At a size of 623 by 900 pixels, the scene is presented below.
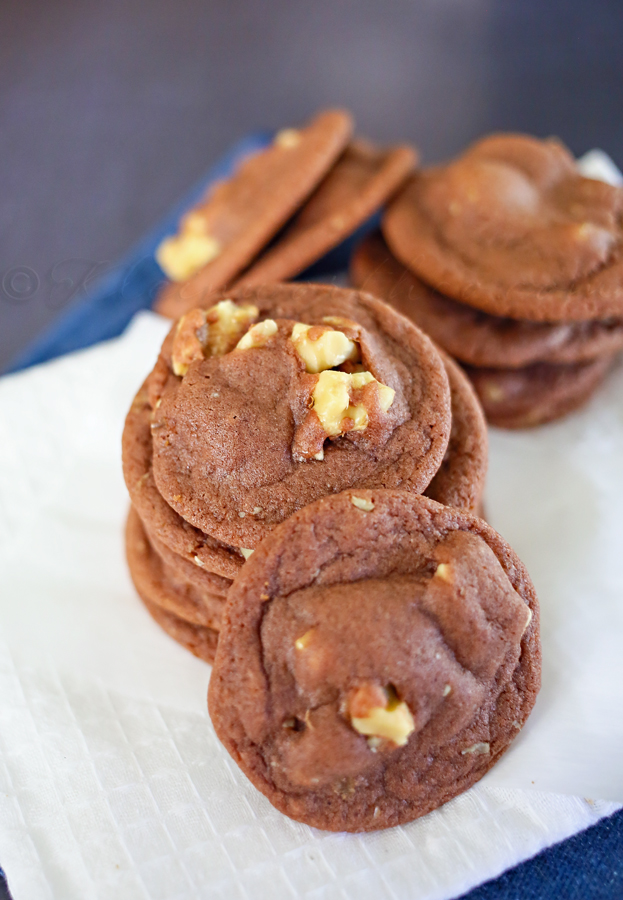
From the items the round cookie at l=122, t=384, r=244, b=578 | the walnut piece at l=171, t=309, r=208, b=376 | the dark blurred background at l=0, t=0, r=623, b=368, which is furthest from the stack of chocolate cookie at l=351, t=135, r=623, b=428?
the dark blurred background at l=0, t=0, r=623, b=368

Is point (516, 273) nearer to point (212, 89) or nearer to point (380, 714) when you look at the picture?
point (380, 714)

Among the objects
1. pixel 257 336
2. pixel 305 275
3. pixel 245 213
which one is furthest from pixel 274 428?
pixel 305 275

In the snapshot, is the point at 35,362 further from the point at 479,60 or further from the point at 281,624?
the point at 479,60

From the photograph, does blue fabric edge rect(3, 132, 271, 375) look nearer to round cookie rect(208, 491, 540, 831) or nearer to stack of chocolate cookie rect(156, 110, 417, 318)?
stack of chocolate cookie rect(156, 110, 417, 318)

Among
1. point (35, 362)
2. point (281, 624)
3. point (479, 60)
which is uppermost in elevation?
point (479, 60)

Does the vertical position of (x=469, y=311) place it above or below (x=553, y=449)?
above

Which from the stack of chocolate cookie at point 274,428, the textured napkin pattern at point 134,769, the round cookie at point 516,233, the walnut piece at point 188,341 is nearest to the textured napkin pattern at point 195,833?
the textured napkin pattern at point 134,769

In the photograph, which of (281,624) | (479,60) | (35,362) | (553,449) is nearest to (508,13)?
(479,60)
